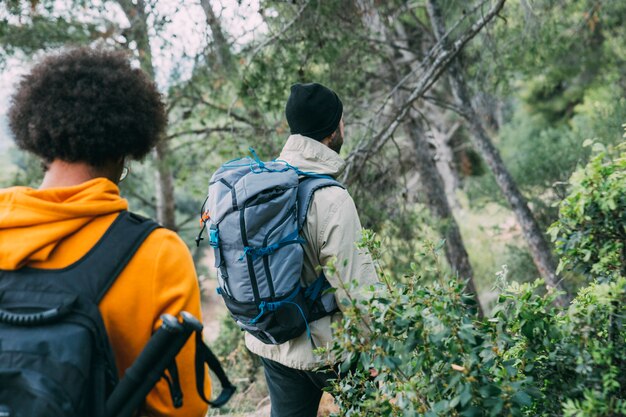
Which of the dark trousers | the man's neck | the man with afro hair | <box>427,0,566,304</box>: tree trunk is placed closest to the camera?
the man with afro hair

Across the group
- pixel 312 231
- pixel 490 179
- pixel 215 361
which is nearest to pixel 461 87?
pixel 490 179

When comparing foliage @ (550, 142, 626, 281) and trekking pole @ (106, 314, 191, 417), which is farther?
foliage @ (550, 142, 626, 281)

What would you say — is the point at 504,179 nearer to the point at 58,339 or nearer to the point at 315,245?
the point at 315,245

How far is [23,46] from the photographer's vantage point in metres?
6.54

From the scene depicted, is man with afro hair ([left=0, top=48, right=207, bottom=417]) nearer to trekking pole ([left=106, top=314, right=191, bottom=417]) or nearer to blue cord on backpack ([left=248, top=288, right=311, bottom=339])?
trekking pole ([left=106, top=314, right=191, bottom=417])

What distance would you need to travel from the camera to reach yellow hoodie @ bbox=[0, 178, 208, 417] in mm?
1485

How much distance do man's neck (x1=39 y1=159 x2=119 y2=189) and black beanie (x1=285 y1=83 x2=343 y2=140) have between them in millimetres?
1244

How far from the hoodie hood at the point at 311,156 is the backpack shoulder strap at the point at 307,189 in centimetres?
10

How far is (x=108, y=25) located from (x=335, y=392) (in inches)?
234

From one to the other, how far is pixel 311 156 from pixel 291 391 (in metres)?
1.14

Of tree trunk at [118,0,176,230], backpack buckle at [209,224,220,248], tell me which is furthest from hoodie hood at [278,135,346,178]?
tree trunk at [118,0,176,230]

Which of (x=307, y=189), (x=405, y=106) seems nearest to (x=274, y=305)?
(x=307, y=189)

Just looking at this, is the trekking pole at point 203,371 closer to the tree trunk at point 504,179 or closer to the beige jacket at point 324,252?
the beige jacket at point 324,252

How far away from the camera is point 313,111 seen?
268 centimetres
